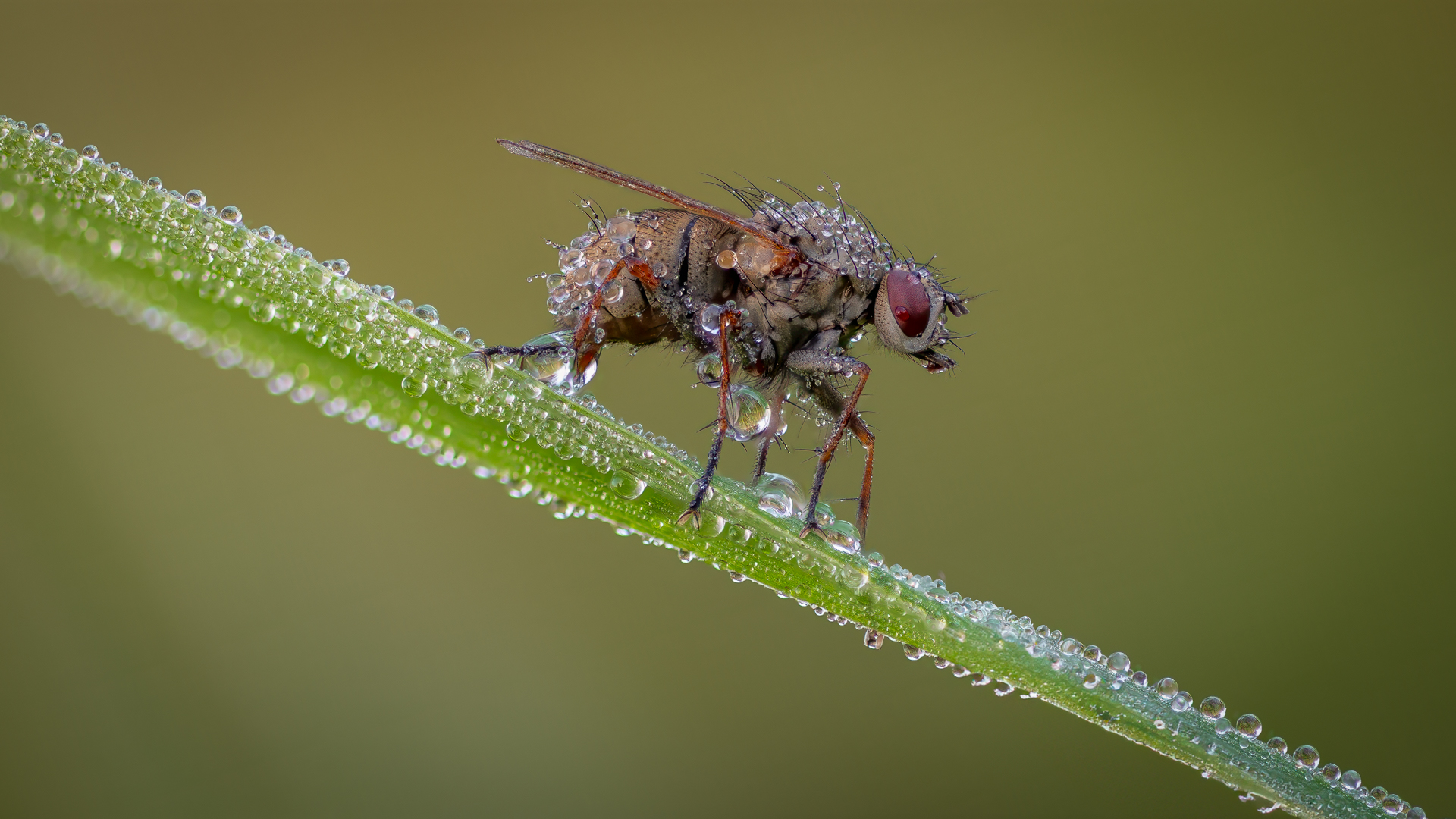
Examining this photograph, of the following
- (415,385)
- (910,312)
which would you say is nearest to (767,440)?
(910,312)

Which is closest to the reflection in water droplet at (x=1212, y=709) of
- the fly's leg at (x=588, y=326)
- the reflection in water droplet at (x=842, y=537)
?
the reflection in water droplet at (x=842, y=537)

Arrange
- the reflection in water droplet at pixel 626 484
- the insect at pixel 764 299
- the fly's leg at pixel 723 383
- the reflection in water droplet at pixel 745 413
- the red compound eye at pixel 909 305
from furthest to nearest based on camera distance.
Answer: the red compound eye at pixel 909 305 → the insect at pixel 764 299 → the reflection in water droplet at pixel 745 413 → the fly's leg at pixel 723 383 → the reflection in water droplet at pixel 626 484

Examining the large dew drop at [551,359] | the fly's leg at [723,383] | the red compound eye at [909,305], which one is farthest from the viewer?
the red compound eye at [909,305]

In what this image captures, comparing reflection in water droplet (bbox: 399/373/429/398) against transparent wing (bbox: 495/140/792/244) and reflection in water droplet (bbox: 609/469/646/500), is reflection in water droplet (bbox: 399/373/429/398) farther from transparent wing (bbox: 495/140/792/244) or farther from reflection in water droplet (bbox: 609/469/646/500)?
transparent wing (bbox: 495/140/792/244)

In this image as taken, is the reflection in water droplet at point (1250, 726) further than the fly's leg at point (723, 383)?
No

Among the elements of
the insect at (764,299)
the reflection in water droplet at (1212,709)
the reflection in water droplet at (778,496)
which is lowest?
the reflection in water droplet at (1212,709)

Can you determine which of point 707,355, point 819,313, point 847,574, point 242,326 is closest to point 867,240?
point 819,313

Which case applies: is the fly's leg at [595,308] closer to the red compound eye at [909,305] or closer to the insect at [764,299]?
the insect at [764,299]
